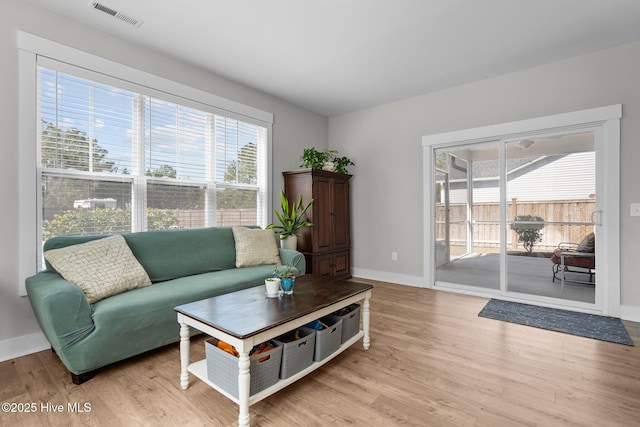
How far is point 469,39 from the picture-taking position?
9.39 feet

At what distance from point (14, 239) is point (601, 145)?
536 cm

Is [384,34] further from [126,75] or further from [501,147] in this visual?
[126,75]

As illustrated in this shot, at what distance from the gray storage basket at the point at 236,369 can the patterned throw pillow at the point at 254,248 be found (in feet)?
5.45

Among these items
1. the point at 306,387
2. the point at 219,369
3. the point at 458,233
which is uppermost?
the point at 458,233

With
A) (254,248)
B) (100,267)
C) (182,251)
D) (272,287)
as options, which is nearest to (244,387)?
(272,287)

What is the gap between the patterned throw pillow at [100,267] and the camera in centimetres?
211

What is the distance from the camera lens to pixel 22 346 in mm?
2289

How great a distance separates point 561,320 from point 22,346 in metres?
4.66

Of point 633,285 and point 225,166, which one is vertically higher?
point 225,166

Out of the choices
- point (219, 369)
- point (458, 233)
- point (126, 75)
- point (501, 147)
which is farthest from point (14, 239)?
point (501, 147)

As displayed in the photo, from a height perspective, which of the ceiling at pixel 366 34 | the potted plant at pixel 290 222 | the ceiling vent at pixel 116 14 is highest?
the ceiling at pixel 366 34

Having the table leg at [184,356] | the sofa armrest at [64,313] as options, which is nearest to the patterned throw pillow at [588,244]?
the table leg at [184,356]

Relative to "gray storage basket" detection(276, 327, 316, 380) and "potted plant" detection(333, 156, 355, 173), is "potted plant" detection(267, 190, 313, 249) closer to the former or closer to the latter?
"potted plant" detection(333, 156, 355, 173)

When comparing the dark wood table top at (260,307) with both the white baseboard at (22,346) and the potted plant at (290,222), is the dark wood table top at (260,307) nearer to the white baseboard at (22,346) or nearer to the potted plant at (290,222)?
the white baseboard at (22,346)
